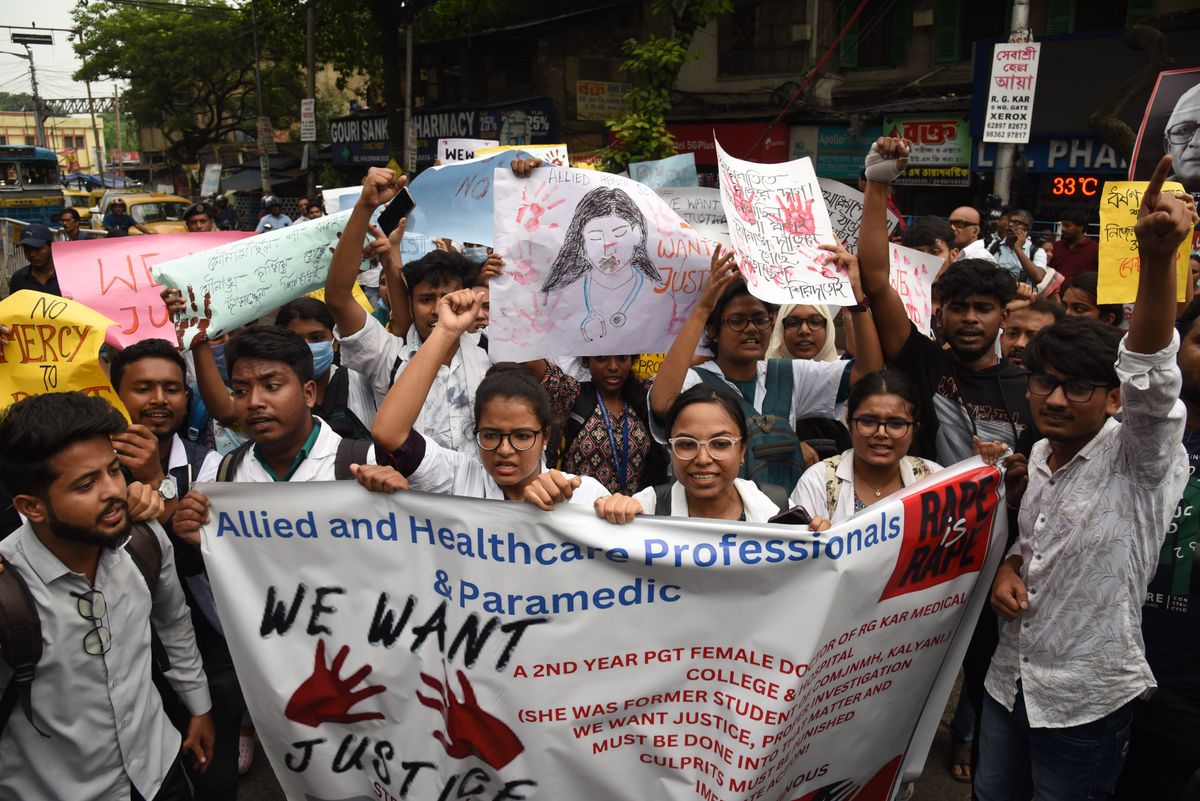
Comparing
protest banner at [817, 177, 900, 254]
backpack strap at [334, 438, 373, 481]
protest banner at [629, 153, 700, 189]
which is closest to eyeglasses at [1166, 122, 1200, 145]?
protest banner at [817, 177, 900, 254]

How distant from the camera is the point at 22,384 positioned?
326 centimetres

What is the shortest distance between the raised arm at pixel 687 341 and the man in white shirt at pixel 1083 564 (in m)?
1.16

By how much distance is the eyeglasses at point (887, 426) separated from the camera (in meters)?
2.85

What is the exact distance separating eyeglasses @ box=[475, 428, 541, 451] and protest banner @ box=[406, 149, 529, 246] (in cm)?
189

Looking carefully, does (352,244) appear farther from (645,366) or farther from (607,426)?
(645,366)

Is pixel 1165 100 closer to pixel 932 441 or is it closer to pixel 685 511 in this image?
pixel 932 441

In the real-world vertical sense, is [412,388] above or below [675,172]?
below

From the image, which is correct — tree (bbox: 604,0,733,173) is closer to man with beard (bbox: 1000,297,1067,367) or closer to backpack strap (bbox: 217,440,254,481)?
man with beard (bbox: 1000,297,1067,367)

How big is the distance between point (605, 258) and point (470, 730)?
1.87m

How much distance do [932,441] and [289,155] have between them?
136ft

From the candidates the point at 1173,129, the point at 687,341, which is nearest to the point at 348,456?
the point at 687,341

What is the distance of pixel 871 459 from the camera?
113 inches

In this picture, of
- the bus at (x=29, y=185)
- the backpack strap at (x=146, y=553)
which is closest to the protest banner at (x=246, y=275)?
the backpack strap at (x=146, y=553)

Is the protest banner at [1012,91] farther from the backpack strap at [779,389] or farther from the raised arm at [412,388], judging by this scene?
the raised arm at [412,388]
